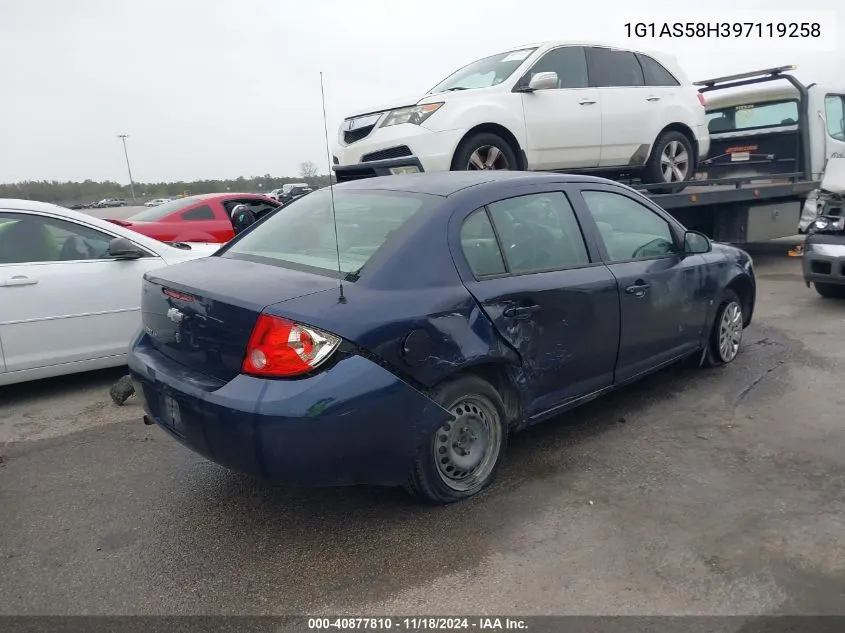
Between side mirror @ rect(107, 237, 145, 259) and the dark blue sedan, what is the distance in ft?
5.69

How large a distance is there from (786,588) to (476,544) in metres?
1.17

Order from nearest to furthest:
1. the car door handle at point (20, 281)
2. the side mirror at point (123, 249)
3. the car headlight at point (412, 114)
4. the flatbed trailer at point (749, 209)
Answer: the car door handle at point (20, 281) < the side mirror at point (123, 249) < the car headlight at point (412, 114) < the flatbed trailer at point (749, 209)

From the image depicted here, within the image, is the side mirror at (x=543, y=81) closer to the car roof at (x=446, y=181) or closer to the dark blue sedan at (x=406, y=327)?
the dark blue sedan at (x=406, y=327)

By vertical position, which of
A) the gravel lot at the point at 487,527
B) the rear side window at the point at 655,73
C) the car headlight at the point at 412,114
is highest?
the rear side window at the point at 655,73

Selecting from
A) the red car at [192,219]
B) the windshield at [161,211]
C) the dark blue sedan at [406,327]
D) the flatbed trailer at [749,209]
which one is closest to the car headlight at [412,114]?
the dark blue sedan at [406,327]

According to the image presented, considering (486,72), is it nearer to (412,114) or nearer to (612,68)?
(412,114)

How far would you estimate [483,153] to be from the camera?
652 cm

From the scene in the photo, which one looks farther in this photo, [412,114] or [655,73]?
[655,73]

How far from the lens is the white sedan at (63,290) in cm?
478

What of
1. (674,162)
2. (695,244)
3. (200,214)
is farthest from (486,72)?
(200,214)

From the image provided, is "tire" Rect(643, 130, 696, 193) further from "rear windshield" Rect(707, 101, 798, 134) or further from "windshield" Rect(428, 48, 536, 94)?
"rear windshield" Rect(707, 101, 798, 134)

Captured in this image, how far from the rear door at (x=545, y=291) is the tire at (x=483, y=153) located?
2.56m

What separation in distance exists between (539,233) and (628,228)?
88 centimetres

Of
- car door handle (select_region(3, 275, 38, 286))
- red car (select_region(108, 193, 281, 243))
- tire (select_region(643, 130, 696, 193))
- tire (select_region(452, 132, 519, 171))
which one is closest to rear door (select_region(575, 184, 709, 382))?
tire (select_region(452, 132, 519, 171))
